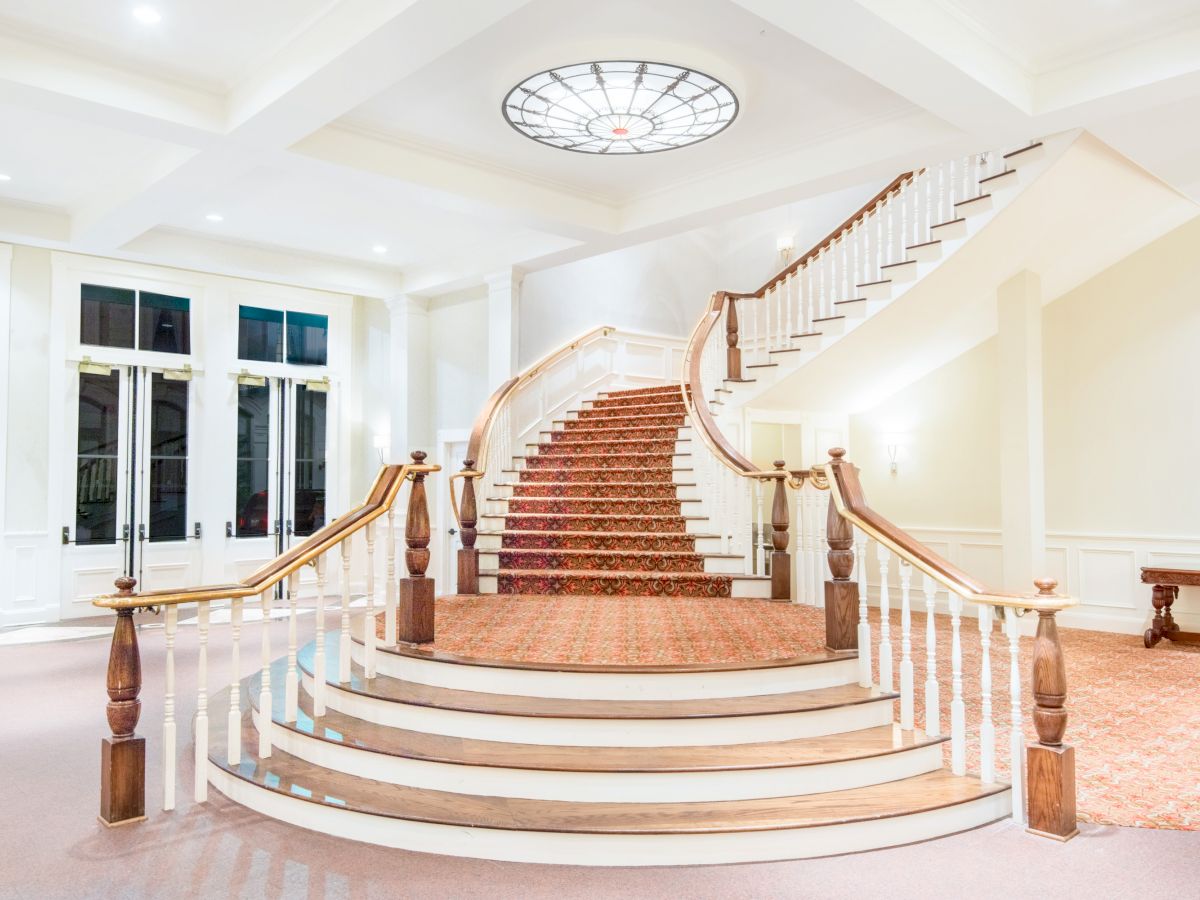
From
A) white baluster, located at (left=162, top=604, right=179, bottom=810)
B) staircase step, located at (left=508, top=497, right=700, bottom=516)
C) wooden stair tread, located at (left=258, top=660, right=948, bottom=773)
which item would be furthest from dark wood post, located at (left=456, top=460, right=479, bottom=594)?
white baluster, located at (left=162, top=604, right=179, bottom=810)

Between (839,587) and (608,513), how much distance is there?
3.45 metres

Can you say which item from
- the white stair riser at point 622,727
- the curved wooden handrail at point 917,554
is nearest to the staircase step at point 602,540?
the curved wooden handrail at point 917,554

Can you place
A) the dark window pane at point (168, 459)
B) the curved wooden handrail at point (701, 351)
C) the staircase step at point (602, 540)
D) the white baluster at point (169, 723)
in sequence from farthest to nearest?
the dark window pane at point (168, 459) → the staircase step at point (602, 540) → the curved wooden handrail at point (701, 351) → the white baluster at point (169, 723)

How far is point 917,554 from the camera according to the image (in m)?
3.73

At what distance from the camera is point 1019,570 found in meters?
7.09

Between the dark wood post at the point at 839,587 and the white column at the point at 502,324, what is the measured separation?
5.31 m

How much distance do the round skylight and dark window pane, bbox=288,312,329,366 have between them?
500 cm

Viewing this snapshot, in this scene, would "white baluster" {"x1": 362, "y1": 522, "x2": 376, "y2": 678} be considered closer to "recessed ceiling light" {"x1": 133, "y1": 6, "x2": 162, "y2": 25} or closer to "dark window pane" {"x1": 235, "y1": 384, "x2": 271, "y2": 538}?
"recessed ceiling light" {"x1": 133, "y1": 6, "x2": 162, "y2": 25}

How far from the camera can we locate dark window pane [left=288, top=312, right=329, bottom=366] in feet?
32.5

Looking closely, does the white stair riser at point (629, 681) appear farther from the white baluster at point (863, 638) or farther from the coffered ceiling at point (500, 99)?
the coffered ceiling at point (500, 99)

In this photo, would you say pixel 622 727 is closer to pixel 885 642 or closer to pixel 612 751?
pixel 612 751

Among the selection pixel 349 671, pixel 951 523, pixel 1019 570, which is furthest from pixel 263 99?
pixel 951 523

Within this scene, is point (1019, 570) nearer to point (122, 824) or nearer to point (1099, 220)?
point (1099, 220)

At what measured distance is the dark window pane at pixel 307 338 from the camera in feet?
32.5
